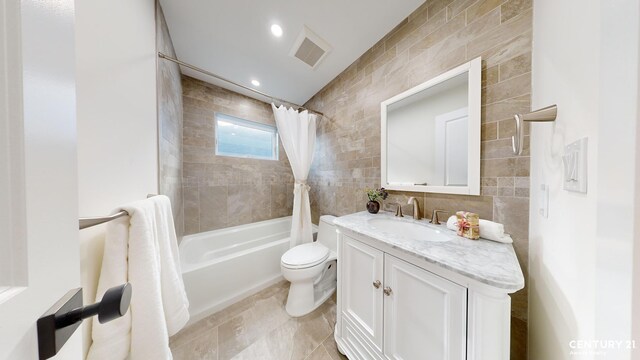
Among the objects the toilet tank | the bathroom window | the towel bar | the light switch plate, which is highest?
the bathroom window

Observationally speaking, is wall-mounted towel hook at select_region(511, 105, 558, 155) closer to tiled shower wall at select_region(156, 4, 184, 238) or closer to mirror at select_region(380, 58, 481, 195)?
mirror at select_region(380, 58, 481, 195)

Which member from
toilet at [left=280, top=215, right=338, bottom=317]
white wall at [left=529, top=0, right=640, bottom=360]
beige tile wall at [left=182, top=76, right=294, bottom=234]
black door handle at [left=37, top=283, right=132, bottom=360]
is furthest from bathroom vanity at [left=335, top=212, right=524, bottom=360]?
beige tile wall at [left=182, top=76, right=294, bottom=234]

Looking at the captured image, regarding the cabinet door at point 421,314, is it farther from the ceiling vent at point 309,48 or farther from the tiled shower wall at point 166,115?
the ceiling vent at point 309,48

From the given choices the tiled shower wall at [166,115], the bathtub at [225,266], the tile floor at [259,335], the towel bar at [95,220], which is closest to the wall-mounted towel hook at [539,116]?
Answer: the towel bar at [95,220]

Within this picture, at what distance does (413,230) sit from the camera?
3.79ft

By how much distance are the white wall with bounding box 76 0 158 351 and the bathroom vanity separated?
104cm

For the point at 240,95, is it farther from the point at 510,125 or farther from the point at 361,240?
the point at 510,125

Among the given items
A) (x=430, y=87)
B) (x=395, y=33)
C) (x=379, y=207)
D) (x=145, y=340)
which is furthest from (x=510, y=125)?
(x=145, y=340)

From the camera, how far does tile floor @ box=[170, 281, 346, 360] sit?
3.84 feet

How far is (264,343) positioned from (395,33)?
2478 mm

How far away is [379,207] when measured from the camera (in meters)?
1.48

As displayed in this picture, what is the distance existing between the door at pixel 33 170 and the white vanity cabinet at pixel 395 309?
961 millimetres

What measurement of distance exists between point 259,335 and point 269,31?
7.56 feet

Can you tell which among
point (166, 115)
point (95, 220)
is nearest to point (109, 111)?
point (95, 220)
